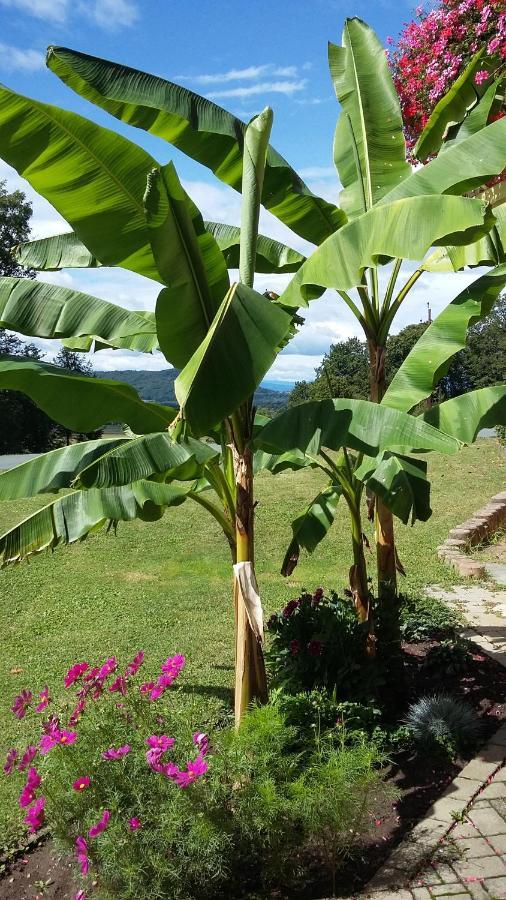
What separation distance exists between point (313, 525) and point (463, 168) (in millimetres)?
2920

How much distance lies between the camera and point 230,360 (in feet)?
11.6

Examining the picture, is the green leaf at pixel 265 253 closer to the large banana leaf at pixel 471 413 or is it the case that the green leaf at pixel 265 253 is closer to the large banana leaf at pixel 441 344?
the large banana leaf at pixel 441 344

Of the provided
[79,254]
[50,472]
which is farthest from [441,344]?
[79,254]

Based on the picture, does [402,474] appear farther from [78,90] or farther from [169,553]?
[169,553]

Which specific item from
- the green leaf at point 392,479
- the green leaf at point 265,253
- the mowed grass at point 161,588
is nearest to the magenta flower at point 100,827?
the mowed grass at point 161,588

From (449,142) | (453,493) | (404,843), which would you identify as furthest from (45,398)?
A: (453,493)

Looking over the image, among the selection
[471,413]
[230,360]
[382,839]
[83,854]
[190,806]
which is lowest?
[382,839]

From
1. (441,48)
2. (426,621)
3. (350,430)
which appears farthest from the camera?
(441,48)

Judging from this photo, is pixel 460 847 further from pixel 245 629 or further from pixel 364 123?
pixel 364 123

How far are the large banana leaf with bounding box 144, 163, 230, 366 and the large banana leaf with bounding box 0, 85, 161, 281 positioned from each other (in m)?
0.30

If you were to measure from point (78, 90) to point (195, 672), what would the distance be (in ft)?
15.9

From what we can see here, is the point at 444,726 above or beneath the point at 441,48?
beneath

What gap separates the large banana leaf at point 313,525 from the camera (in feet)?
19.5

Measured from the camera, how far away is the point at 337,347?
225ft
